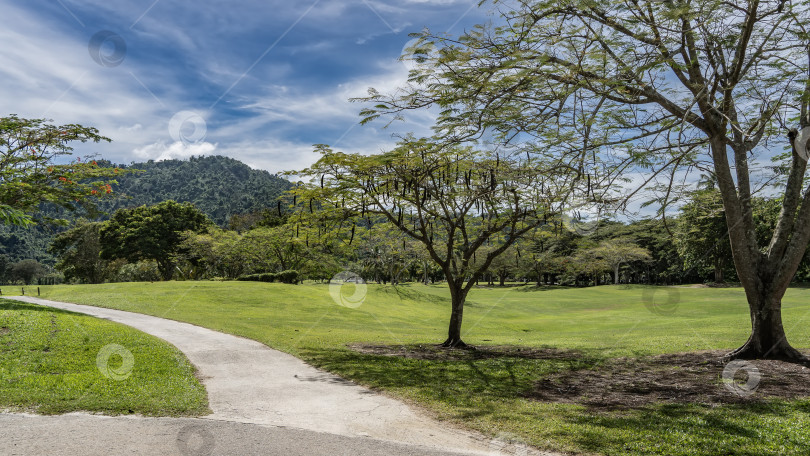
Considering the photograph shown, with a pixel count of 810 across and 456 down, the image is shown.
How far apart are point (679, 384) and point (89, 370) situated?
42.7 ft

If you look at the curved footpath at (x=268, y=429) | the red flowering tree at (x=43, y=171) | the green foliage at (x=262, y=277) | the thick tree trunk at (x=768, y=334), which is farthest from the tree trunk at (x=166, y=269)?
the thick tree trunk at (x=768, y=334)

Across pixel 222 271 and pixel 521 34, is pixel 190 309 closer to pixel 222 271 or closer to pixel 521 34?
pixel 521 34

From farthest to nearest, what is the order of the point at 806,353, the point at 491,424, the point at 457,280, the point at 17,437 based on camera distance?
1. the point at 457,280
2. the point at 806,353
3. the point at 491,424
4. the point at 17,437

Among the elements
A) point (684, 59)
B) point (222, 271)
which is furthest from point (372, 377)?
point (222, 271)

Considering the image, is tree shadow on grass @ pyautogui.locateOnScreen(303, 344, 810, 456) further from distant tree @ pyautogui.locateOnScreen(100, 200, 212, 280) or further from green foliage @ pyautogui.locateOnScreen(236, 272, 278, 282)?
distant tree @ pyautogui.locateOnScreen(100, 200, 212, 280)

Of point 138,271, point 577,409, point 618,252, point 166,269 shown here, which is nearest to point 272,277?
point 166,269

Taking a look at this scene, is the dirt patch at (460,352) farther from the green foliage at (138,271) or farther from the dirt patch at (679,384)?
the green foliage at (138,271)

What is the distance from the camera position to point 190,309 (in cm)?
2497

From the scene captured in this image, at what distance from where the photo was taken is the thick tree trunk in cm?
1142

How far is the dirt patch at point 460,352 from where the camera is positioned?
14.7m

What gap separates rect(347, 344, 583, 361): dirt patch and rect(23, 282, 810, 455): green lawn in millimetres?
612

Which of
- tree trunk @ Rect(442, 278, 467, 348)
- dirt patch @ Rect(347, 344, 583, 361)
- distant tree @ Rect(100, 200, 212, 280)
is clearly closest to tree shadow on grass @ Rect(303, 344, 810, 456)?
dirt patch @ Rect(347, 344, 583, 361)

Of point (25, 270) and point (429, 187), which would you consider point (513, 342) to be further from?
point (25, 270)

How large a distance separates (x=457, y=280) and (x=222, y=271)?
6043 centimetres
